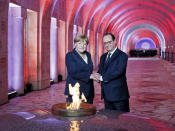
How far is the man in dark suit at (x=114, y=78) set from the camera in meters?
3.46

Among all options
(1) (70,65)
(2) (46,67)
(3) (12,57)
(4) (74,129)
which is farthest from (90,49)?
(4) (74,129)

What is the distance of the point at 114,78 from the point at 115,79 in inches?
1.7

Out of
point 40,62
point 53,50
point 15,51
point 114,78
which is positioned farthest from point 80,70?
point 53,50

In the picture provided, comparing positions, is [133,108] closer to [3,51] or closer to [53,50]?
[3,51]

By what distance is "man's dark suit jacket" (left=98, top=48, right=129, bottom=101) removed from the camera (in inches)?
136

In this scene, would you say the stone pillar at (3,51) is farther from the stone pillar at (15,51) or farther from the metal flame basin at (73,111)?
the metal flame basin at (73,111)

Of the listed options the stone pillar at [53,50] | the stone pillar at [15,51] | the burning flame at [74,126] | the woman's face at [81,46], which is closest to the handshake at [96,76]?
the woman's face at [81,46]

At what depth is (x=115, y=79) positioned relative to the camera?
11.5 feet

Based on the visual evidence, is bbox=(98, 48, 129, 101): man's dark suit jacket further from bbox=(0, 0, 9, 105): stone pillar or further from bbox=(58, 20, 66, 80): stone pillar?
bbox=(58, 20, 66, 80): stone pillar

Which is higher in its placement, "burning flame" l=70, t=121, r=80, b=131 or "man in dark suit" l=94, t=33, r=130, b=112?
"man in dark suit" l=94, t=33, r=130, b=112

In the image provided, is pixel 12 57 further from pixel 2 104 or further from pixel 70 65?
pixel 70 65

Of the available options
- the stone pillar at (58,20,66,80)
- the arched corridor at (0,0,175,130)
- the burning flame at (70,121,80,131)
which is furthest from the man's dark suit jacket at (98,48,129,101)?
the stone pillar at (58,20,66,80)

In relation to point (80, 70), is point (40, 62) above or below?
below

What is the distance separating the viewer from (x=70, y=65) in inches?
139
